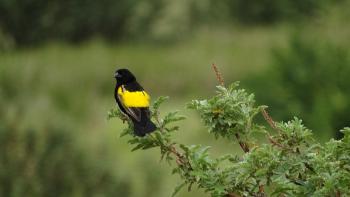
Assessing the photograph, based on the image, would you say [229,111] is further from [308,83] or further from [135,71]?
[135,71]

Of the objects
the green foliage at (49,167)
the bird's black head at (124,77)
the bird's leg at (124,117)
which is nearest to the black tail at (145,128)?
the bird's leg at (124,117)

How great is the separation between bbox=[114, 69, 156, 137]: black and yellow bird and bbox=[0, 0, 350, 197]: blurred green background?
13.5ft

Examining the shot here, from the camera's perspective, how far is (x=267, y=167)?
294 cm

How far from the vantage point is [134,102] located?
376 cm

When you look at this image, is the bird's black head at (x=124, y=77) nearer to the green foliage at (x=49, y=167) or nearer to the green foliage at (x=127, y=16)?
the green foliage at (x=49, y=167)

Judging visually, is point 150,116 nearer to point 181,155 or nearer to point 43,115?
point 181,155

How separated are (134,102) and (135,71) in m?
18.0

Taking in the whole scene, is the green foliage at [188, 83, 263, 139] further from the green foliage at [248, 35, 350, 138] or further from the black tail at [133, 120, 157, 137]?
the green foliage at [248, 35, 350, 138]

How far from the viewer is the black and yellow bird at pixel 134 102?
3.20m

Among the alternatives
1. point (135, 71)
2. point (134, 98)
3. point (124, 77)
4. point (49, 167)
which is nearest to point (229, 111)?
point (134, 98)

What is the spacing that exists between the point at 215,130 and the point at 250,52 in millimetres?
21265

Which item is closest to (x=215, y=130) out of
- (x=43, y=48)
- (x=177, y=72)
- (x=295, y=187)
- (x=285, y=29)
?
(x=295, y=187)

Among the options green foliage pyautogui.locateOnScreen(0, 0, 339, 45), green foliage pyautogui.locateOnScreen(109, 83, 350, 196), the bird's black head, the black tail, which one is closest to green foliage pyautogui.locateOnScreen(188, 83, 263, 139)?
green foliage pyautogui.locateOnScreen(109, 83, 350, 196)

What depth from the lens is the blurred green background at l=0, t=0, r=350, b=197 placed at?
8.73 meters
